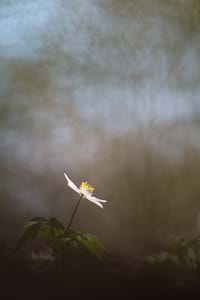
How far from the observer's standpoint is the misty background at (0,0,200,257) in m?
1.31

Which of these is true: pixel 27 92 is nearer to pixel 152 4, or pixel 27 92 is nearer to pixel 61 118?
pixel 61 118

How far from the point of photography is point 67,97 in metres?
1.38

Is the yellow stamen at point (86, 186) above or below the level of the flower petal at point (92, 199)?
above

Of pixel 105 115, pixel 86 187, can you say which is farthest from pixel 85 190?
pixel 105 115

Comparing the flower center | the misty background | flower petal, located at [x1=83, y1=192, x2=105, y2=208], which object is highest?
the misty background

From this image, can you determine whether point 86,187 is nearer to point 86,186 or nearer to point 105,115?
point 86,186

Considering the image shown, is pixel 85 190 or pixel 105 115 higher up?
pixel 105 115

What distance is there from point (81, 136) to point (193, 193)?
39 cm

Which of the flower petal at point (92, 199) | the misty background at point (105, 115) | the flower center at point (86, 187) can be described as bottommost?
the flower petal at point (92, 199)

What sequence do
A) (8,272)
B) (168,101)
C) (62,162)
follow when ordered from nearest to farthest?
1. (8,272)
2. (62,162)
3. (168,101)

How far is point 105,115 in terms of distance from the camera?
1392 mm

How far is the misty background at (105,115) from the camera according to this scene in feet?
4.29

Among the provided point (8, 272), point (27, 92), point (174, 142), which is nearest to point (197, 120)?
point (174, 142)

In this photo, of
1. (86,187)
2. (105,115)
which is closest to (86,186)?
(86,187)
